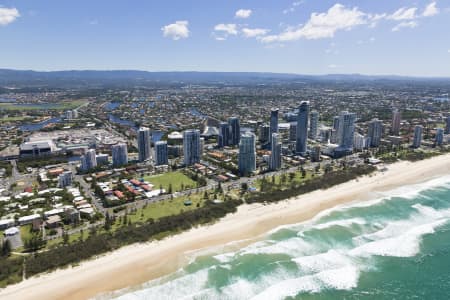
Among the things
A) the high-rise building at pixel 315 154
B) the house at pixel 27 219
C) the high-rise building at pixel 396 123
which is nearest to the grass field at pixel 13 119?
the house at pixel 27 219

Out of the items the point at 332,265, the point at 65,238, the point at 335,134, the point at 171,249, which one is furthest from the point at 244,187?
the point at 335,134

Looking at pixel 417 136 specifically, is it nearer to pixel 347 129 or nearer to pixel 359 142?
pixel 359 142

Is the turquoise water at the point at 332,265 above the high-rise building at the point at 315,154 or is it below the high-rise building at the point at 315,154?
below

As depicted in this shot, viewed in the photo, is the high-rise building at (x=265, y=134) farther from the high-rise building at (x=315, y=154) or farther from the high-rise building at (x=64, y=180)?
the high-rise building at (x=64, y=180)

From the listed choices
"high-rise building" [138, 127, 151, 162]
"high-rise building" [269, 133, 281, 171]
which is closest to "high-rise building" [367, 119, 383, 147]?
"high-rise building" [269, 133, 281, 171]

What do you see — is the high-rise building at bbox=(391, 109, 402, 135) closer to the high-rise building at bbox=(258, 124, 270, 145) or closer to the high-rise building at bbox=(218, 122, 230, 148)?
the high-rise building at bbox=(258, 124, 270, 145)

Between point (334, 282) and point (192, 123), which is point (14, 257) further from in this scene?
point (192, 123)

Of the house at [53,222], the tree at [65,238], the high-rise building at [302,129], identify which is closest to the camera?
the tree at [65,238]

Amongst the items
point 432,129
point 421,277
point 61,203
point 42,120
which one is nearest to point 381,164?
point 421,277
